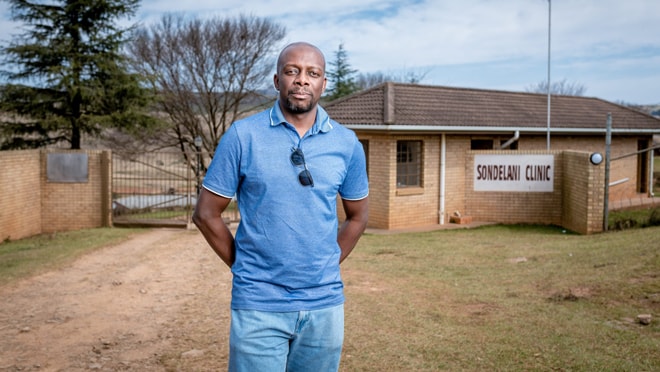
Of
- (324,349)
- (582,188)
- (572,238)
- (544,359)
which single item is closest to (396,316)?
(544,359)

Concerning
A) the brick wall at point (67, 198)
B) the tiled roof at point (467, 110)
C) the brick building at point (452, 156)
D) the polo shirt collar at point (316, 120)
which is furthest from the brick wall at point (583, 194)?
the polo shirt collar at point (316, 120)

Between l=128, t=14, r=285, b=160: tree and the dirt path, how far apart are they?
56.6ft

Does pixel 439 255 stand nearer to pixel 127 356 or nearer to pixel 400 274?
pixel 400 274

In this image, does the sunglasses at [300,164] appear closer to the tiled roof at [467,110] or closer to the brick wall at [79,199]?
the tiled roof at [467,110]

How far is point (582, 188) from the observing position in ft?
45.9

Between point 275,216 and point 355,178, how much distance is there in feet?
1.59

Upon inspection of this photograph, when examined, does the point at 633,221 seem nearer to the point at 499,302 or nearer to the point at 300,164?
the point at 499,302

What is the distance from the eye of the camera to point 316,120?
274cm

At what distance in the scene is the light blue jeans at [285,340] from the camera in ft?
8.17

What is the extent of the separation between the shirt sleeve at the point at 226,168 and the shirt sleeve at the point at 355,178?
515 millimetres

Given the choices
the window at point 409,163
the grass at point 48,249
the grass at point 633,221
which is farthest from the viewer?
the window at point 409,163

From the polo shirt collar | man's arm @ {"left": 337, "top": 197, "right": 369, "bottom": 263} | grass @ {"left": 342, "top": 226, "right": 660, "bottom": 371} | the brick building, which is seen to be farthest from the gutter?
the polo shirt collar

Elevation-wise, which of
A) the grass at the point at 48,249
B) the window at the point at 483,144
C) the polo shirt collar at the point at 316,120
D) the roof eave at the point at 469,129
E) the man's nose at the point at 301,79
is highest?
the roof eave at the point at 469,129

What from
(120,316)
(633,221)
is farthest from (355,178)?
(633,221)
